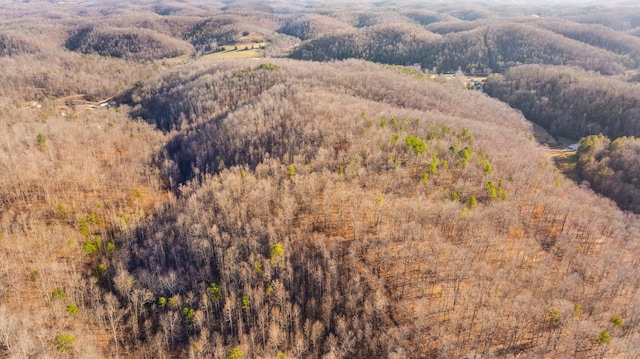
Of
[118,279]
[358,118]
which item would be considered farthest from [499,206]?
[118,279]

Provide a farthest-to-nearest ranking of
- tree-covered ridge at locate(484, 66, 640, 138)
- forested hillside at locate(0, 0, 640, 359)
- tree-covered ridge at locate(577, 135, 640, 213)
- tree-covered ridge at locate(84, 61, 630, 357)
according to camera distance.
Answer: tree-covered ridge at locate(484, 66, 640, 138) < tree-covered ridge at locate(577, 135, 640, 213) < tree-covered ridge at locate(84, 61, 630, 357) < forested hillside at locate(0, 0, 640, 359)

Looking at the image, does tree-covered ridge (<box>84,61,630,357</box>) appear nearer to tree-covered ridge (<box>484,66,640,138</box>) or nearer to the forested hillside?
the forested hillside

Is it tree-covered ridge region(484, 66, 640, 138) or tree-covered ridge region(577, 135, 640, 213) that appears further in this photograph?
tree-covered ridge region(484, 66, 640, 138)

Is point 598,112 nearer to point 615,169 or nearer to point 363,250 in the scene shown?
point 615,169

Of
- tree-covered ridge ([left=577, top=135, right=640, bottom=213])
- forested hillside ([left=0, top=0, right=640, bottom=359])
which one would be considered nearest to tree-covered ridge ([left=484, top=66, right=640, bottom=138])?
tree-covered ridge ([left=577, top=135, right=640, bottom=213])

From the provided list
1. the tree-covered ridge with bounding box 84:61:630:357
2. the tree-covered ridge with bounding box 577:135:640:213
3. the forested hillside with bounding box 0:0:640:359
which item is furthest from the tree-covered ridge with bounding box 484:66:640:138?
the tree-covered ridge with bounding box 84:61:630:357

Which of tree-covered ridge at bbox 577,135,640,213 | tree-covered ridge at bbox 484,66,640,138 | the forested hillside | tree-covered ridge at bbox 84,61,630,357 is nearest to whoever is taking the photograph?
the forested hillside

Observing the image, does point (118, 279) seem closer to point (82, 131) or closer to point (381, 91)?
point (82, 131)

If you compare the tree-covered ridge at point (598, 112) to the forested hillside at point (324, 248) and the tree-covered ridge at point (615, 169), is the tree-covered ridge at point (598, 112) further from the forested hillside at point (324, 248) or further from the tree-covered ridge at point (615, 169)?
the forested hillside at point (324, 248)

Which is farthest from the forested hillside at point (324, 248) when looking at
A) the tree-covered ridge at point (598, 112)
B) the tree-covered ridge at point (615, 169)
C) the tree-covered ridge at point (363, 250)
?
the tree-covered ridge at point (598, 112)
